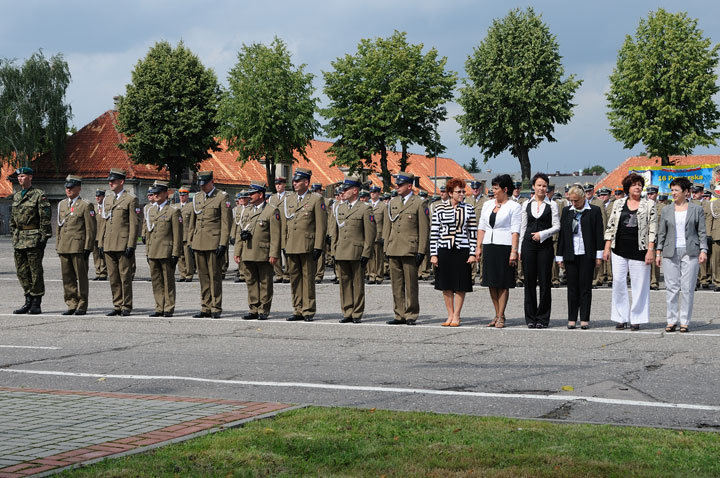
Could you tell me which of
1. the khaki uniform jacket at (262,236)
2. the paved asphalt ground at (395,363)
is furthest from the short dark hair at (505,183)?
the khaki uniform jacket at (262,236)

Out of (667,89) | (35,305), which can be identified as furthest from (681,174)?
(667,89)

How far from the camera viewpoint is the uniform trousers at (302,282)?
1373cm

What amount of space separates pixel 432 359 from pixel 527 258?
347 centimetres

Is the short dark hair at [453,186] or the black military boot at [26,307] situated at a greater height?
the short dark hair at [453,186]

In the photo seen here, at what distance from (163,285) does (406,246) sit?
3.91 meters

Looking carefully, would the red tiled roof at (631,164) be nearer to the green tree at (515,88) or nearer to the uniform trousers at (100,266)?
the green tree at (515,88)

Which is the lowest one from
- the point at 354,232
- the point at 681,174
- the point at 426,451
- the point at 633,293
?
the point at 426,451

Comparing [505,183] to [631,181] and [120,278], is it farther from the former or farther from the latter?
[120,278]

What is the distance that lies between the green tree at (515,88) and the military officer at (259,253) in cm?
4617

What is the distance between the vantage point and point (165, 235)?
14.6m

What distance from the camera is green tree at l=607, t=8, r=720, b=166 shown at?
175ft

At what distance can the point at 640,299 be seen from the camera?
12.3 m

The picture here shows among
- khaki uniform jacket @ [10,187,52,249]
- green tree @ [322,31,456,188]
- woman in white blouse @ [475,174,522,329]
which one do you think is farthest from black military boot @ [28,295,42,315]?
green tree @ [322,31,456,188]

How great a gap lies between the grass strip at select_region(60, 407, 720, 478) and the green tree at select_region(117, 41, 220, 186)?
184 feet
